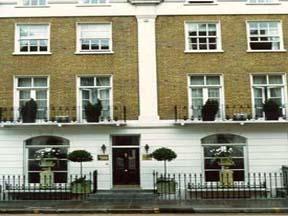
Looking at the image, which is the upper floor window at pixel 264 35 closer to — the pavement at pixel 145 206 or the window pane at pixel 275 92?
the window pane at pixel 275 92

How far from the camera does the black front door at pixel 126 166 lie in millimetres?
23484

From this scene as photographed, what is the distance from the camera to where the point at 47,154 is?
23328mm

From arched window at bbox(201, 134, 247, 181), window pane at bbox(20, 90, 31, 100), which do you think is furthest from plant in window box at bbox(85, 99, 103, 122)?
arched window at bbox(201, 134, 247, 181)

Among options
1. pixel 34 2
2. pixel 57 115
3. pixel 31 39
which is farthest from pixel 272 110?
pixel 34 2

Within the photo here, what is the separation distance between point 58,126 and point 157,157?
17.9 feet

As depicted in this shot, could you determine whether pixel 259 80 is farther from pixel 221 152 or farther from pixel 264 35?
pixel 221 152

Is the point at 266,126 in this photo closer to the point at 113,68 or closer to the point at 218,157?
the point at 218,157

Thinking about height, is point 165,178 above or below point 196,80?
below

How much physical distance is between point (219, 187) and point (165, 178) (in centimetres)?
267

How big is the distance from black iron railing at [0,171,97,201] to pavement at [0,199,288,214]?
1.22m

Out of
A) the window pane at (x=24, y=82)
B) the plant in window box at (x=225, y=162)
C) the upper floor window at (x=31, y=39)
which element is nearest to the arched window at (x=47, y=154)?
the window pane at (x=24, y=82)

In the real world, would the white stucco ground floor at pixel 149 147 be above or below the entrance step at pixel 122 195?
above

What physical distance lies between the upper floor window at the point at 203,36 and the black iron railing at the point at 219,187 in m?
6.80

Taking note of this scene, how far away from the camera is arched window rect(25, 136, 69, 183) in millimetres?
23359
